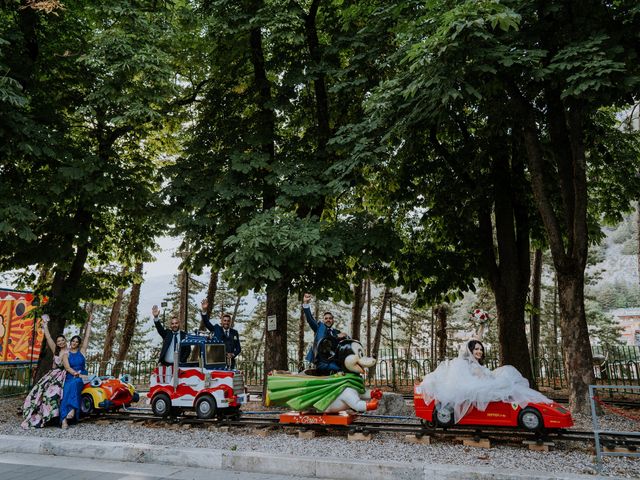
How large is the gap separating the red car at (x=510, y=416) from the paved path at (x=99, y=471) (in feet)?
9.86

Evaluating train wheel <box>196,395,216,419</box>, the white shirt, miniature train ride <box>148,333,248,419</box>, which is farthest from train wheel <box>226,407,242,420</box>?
the white shirt

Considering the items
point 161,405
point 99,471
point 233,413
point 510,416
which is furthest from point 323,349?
point 99,471

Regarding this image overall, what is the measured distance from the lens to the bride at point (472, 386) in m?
7.71

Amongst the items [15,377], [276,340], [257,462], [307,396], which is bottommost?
[257,462]

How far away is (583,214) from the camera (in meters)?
10.6

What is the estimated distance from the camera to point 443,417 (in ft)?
26.6

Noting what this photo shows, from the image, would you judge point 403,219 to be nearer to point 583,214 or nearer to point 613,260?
point 583,214

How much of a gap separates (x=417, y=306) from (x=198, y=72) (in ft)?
35.4

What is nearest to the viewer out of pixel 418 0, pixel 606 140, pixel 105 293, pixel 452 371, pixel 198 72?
pixel 452 371

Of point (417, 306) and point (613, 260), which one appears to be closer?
point (417, 306)

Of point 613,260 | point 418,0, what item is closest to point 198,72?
point 418,0

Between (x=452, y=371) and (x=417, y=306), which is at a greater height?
(x=417, y=306)

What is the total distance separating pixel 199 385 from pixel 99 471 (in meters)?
3.75

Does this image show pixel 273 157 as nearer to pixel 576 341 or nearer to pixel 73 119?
pixel 73 119
